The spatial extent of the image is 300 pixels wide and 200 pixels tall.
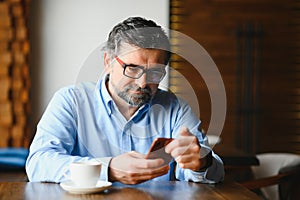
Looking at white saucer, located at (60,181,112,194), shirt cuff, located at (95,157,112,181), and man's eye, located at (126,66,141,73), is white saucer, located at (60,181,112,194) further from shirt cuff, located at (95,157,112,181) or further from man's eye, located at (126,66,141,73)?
man's eye, located at (126,66,141,73)

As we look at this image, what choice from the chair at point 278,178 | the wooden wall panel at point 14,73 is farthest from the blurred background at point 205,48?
the chair at point 278,178

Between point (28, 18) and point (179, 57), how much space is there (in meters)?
1.17

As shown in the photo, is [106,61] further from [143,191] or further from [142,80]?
[143,191]

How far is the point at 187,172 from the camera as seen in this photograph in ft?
6.84

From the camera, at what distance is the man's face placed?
6.58 feet

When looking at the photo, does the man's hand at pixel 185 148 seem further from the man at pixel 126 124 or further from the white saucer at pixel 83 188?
the white saucer at pixel 83 188

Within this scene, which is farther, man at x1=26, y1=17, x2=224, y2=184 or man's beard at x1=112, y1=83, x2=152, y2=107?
man's beard at x1=112, y1=83, x2=152, y2=107

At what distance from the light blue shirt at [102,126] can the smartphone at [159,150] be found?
180mm

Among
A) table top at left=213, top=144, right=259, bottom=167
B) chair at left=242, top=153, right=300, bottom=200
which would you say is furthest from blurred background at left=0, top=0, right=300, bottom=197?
table top at left=213, top=144, right=259, bottom=167

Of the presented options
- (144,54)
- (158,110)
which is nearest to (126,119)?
(158,110)

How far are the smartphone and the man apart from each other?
0.01 m

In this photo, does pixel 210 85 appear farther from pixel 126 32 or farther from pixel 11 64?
pixel 11 64

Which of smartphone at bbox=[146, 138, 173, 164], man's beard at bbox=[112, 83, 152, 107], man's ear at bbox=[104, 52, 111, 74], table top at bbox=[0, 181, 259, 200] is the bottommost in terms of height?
table top at bbox=[0, 181, 259, 200]

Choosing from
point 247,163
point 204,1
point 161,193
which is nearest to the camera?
point 161,193
